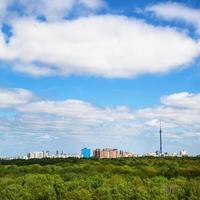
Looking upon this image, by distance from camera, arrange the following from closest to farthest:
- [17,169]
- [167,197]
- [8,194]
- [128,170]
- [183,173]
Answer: [167,197], [8,194], [183,173], [128,170], [17,169]

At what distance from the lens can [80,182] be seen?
59.6m

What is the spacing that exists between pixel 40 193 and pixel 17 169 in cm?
3951

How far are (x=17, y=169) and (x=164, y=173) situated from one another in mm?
30646

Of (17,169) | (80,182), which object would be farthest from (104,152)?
(80,182)

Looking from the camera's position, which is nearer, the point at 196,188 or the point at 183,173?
the point at 196,188

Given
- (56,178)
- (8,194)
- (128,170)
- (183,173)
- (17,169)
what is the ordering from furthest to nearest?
(17,169), (128,170), (183,173), (56,178), (8,194)

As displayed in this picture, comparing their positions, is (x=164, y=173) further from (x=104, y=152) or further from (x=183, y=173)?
(x=104, y=152)

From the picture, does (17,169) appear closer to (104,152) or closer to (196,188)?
(196,188)

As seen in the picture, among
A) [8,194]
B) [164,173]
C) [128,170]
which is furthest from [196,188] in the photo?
[128,170]

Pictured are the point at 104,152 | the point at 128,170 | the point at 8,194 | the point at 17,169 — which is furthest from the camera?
the point at 104,152

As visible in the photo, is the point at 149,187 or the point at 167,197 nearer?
the point at 167,197

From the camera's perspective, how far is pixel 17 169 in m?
93.0

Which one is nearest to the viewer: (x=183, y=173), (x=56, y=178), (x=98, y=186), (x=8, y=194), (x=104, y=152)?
(x=8, y=194)

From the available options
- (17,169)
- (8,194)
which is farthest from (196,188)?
(17,169)
